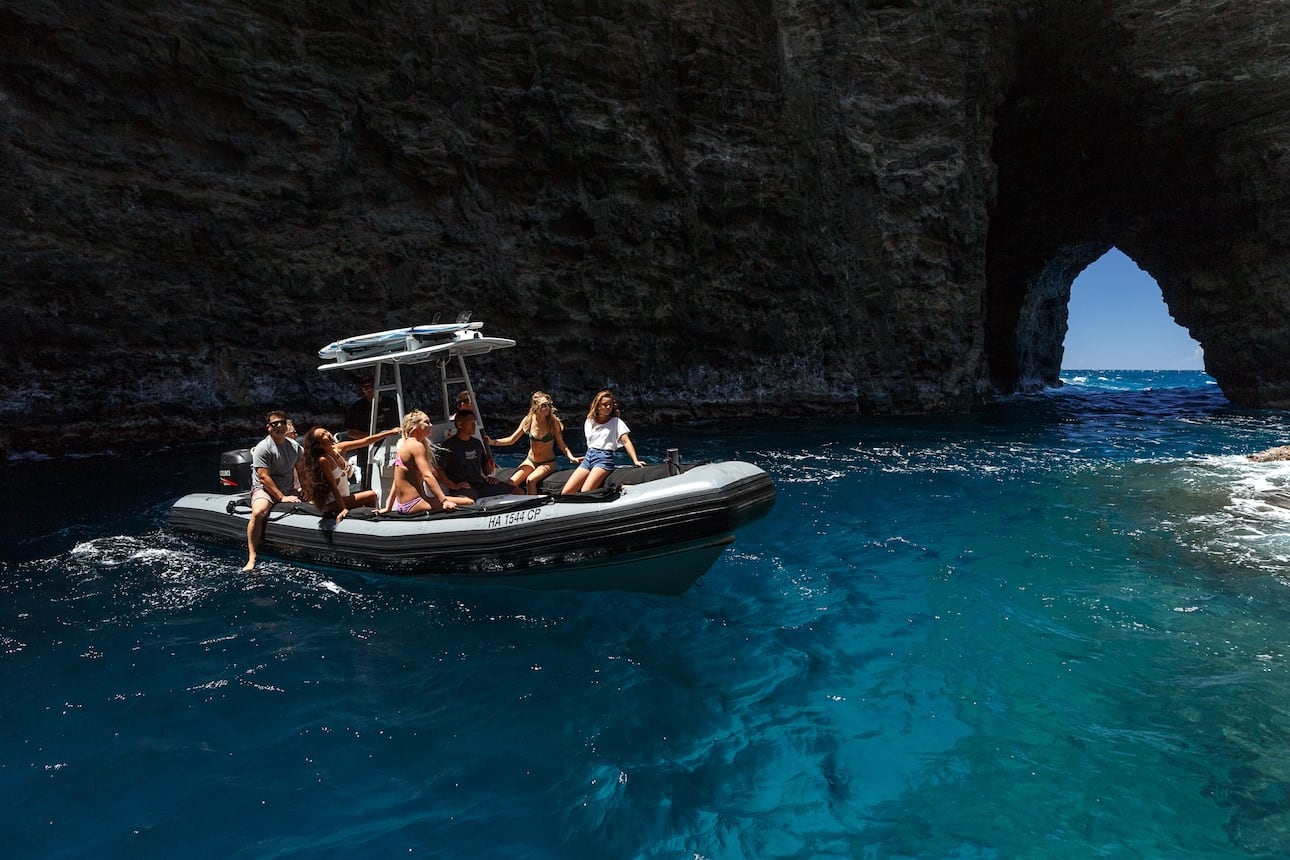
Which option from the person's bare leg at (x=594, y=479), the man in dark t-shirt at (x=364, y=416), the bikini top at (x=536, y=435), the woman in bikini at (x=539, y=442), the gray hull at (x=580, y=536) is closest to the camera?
the gray hull at (x=580, y=536)

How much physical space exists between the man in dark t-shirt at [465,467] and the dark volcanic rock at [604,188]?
1095 centimetres

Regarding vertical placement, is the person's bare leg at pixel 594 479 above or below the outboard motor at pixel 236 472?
above

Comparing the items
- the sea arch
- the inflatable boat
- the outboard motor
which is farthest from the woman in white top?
the sea arch

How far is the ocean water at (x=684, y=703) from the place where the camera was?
11.7 feet

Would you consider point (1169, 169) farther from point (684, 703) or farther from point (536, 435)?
point (684, 703)

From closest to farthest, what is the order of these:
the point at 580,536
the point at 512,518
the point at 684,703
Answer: the point at 684,703, the point at 580,536, the point at 512,518

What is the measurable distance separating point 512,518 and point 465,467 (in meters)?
1.49

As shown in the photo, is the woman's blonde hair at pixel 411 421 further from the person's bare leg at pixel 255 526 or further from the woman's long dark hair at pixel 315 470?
the person's bare leg at pixel 255 526

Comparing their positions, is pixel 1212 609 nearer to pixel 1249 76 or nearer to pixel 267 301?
pixel 267 301

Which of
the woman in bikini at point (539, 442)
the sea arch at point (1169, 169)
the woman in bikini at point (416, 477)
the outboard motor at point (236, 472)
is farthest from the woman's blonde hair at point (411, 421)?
the sea arch at point (1169, 169)

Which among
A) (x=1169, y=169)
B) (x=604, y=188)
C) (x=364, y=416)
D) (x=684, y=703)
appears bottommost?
(x=684, y=703)

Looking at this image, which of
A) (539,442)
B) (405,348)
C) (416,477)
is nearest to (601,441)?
(539,442)

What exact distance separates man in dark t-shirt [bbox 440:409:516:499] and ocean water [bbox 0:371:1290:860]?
113 cm

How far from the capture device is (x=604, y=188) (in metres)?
19.6
